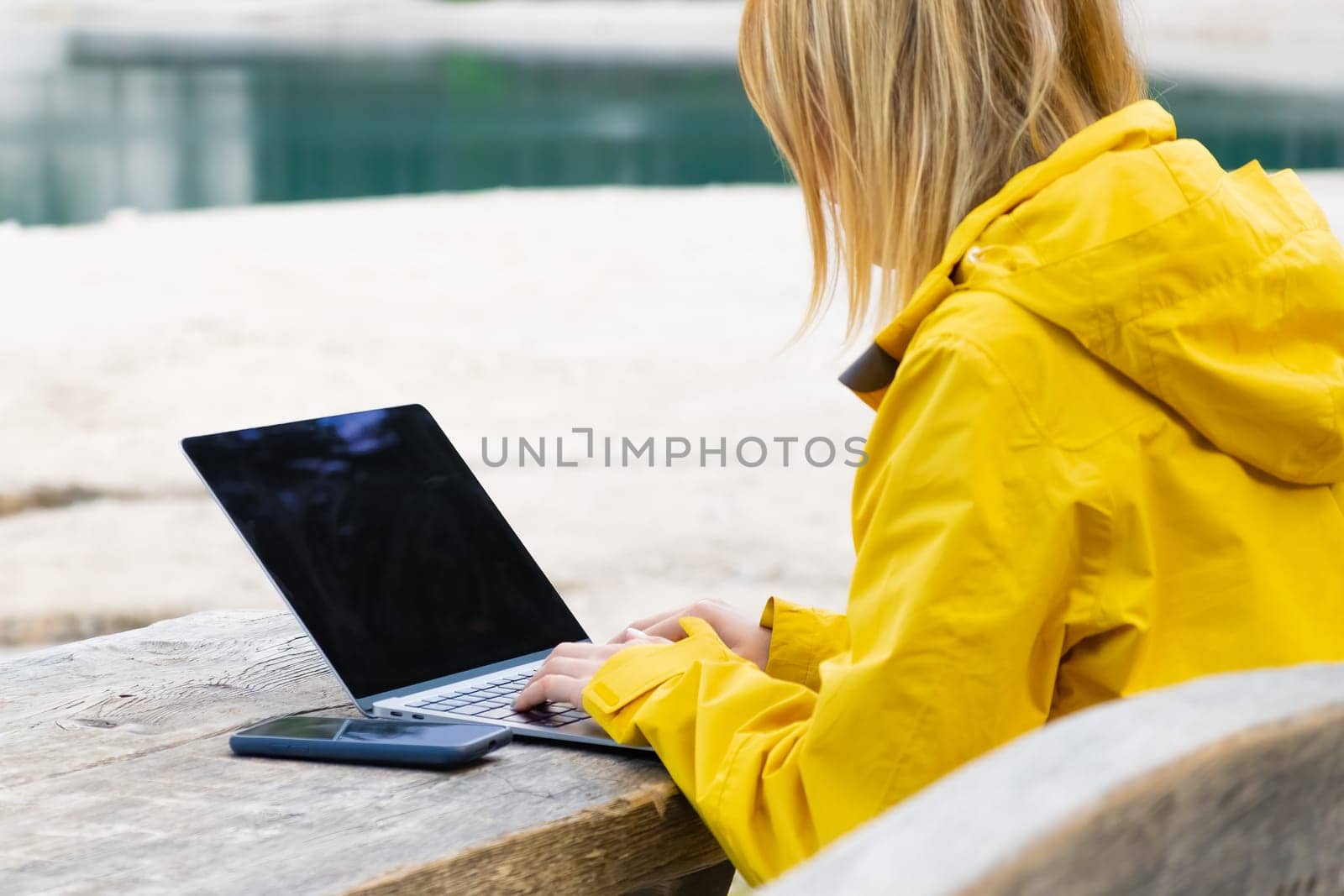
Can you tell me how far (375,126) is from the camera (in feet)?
46.7

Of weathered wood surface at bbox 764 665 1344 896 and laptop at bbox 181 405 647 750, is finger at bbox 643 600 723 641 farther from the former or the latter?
weathered wood surface at bbox 764 665 1344 896

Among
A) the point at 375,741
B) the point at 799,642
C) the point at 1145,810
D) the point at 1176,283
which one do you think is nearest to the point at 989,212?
the point at 1176,283

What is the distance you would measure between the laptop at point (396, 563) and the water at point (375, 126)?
32.1 feet

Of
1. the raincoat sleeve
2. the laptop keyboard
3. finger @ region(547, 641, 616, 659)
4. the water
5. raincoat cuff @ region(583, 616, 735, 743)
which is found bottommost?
the water

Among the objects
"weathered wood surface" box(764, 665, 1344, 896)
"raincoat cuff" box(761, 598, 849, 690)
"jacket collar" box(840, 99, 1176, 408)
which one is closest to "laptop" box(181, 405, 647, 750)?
"raincoat cuff" box(761, 598, 849, 690)

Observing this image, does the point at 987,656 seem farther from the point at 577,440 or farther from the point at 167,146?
the point at 167,146

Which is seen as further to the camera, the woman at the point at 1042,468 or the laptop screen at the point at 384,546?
the laptop screen at the point at 384,546

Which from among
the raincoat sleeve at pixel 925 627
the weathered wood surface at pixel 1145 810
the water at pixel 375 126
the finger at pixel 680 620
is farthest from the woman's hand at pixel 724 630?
the water at pixel 375 126

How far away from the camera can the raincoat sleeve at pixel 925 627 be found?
2.45ft

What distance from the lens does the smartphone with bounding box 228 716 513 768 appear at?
0.87 meters

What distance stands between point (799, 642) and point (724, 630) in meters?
0.05

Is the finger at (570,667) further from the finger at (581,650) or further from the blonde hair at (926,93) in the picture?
the blonde hair at (926,93)

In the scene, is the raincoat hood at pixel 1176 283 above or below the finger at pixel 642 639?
above

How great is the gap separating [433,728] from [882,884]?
662 mm
